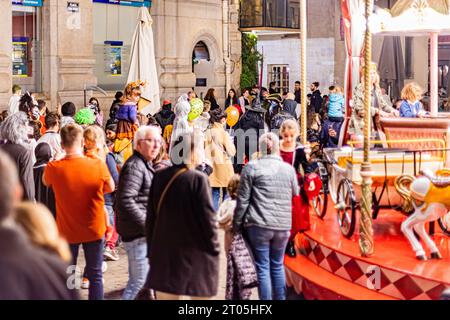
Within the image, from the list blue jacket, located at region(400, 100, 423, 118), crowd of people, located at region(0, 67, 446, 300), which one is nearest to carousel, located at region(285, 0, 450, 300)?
blue jacket, located at region(400, 100, 423, 118)

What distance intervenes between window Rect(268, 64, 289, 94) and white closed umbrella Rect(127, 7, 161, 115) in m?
17.3

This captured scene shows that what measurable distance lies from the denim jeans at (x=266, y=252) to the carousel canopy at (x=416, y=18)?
16.1 feet

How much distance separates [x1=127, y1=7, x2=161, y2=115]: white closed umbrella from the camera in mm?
17750

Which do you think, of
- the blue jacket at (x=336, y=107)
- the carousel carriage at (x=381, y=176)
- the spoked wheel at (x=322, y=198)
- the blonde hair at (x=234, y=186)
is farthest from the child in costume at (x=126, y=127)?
the blue jacket at (x=336, y=107)

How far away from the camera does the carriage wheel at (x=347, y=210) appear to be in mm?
9875

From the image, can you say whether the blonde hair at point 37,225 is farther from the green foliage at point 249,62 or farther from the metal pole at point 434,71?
the green foliage at point 249,62

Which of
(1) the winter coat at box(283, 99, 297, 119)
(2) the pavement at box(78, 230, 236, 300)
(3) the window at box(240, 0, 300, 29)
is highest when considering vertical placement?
(3) the window at box(240, 0, 300, 29)

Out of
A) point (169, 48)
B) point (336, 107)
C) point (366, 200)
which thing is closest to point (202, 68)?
point (169, 48)

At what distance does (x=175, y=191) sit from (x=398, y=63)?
17.6 metres

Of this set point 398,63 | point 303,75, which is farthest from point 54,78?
point 303,75

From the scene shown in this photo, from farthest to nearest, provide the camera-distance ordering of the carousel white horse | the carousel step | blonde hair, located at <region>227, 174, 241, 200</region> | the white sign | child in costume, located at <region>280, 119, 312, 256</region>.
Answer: the white sign, child in costume, located at <region>280, 119, 312, 256</region>, the carousel white horse, blonde hair, located at <region>227, 174, 241, 200</region>, the carousel step

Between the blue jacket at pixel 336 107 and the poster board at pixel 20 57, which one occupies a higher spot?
the poster board at pixel 20 57

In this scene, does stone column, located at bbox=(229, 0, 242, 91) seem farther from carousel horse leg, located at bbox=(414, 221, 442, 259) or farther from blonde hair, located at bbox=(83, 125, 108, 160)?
carousel horse leg, located at bbox=(414, 221, 442, 259)
